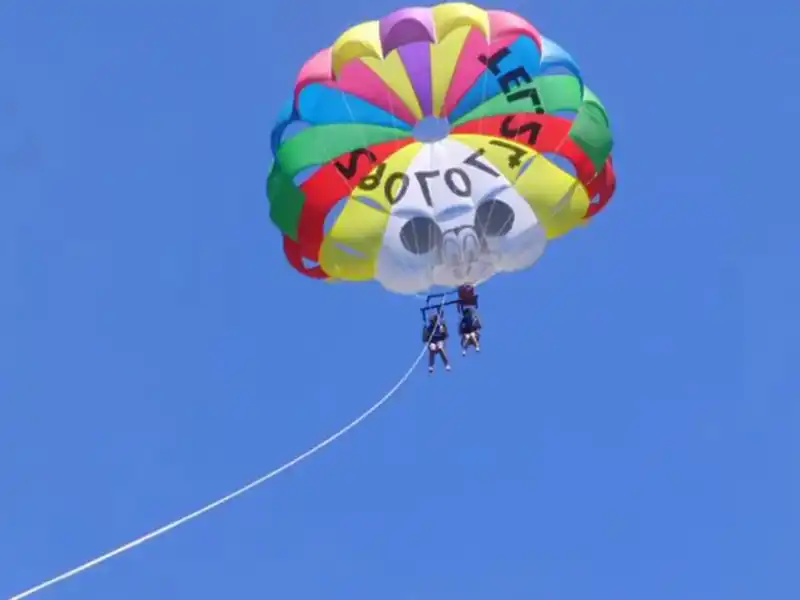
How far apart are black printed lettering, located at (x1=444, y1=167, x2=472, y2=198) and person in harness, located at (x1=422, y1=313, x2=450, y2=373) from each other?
219cm

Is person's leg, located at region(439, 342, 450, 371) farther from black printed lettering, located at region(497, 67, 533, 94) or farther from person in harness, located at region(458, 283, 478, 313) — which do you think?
black printed lettering, located at region(497, 67, 533, 94)

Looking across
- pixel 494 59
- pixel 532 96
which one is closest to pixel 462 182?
pixel 532 96

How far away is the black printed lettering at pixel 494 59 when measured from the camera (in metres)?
22.5

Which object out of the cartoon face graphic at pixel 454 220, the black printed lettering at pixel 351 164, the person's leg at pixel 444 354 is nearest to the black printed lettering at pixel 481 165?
the cartoon face graphic at pixel 454 220

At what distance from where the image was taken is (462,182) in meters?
22.5

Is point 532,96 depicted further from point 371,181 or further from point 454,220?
point 371,181

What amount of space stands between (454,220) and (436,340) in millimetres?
2100

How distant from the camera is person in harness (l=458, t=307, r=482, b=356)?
23422mm

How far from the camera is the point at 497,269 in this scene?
23.2 metres

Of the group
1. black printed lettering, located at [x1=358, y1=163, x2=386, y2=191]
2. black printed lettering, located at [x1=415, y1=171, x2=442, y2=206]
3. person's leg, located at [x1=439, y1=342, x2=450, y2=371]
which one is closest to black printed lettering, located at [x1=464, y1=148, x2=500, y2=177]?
black printed lettering, located at [x1=415, y1=171, x2=442, y2=206]

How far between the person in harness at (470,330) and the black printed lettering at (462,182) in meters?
1.98

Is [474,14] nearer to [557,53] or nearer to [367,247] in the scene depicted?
[557,53]

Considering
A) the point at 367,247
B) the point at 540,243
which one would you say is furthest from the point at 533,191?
the point at 367,247

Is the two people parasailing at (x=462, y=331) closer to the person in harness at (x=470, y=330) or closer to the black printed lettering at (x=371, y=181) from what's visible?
the person in harness at (x=470, y=330)
